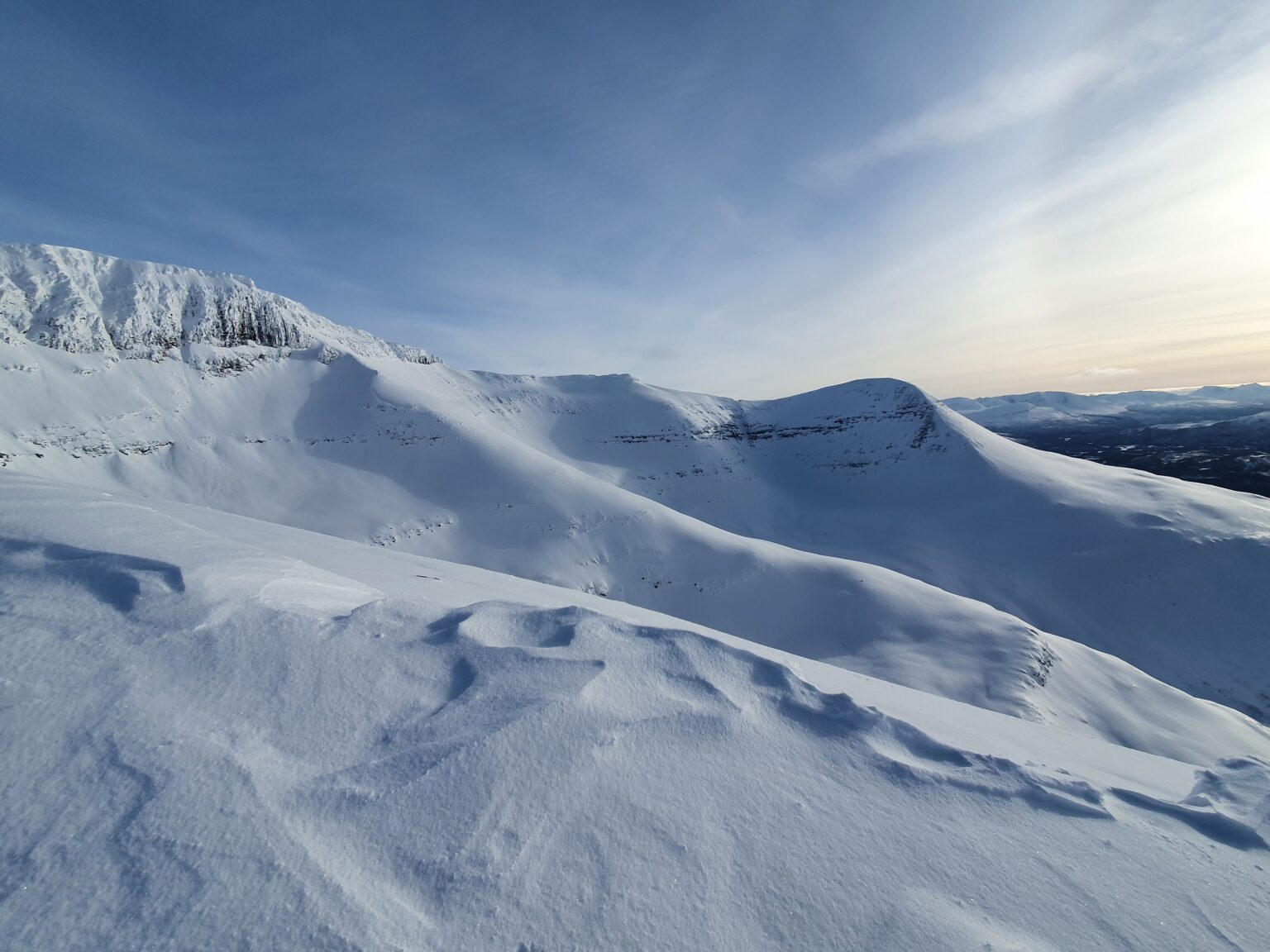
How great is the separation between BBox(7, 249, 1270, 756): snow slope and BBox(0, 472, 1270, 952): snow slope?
14867 mm

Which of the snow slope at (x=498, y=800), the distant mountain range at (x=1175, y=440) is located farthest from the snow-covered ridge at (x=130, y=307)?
the distant mountain range at (x=1175, y=440)

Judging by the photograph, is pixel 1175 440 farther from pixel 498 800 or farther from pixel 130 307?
pixel 130 307

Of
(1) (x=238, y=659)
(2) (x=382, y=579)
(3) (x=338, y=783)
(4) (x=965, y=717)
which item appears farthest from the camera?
(2) (x=382, y=579)

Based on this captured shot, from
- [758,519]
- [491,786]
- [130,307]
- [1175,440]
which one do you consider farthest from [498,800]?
[1175,440]

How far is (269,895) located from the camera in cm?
177

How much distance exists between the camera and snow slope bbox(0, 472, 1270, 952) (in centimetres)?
184

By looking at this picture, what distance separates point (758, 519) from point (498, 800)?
38.9 m

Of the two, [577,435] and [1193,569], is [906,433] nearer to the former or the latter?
[1193,569]

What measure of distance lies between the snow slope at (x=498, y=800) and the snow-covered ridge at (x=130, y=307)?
125ft

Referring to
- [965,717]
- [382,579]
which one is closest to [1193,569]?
[965,717]

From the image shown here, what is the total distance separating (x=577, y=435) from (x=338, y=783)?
4591 cm

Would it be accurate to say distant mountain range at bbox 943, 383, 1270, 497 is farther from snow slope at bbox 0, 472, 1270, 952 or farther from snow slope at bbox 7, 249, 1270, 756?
snow slope at bbox 0, 472, 1270, 952

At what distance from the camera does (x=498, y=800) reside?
2.33 m

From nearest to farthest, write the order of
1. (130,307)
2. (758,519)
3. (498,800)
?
(498,800) < (130,307) < (758,519)
